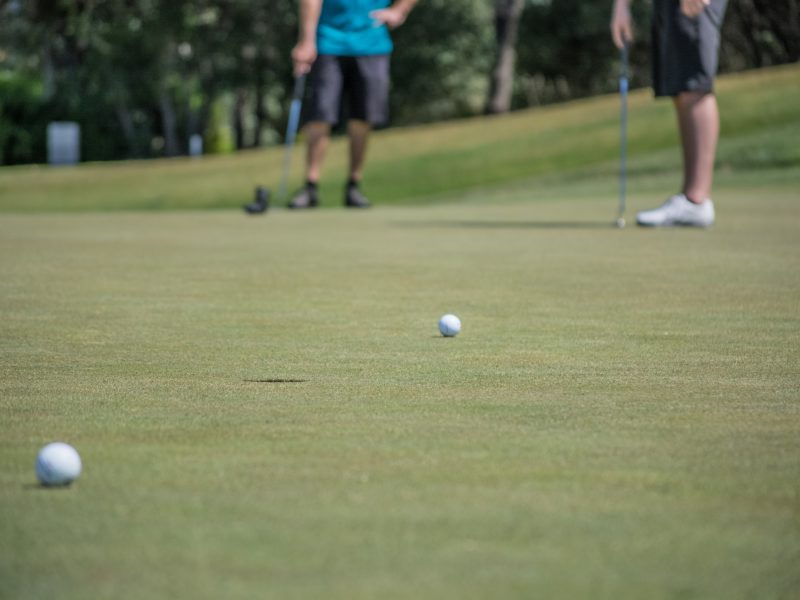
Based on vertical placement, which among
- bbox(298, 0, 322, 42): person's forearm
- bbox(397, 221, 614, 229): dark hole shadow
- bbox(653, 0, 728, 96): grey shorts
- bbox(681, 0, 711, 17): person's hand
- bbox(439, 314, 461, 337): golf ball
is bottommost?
bbox(397, 221, 614, 229): dark hole shadow

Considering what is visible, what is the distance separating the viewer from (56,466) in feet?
9.12

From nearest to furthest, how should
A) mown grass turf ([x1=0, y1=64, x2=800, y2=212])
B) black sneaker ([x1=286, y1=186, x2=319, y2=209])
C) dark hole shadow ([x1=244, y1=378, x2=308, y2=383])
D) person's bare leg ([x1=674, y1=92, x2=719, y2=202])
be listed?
dark hole shadow ([x1=244, y1=378, x2=308, y2=383]) → person's bare leg ([x1=674, y1=92, x2=719, y2=202]) → black sneaker ([x1=286, y1=186, x2=319, y2=209]) → mown grass turf ([x1=0, y1=64, x2=800, y2=212])

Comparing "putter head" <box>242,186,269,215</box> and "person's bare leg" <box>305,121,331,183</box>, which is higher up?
"person's bare leg" <box>305,121,331,183</box>

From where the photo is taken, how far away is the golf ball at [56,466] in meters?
2.78

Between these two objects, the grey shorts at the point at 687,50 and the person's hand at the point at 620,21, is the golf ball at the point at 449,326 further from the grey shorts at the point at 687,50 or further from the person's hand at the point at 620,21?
the person's hand at the point at 620,21

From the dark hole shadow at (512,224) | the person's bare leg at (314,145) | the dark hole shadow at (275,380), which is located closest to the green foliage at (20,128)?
the person's bare leg at (314,145)

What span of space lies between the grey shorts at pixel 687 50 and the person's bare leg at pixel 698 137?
0.10m

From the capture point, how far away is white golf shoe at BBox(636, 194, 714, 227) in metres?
9.91

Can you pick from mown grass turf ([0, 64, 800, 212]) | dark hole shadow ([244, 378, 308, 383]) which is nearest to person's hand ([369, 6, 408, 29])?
mown grass turf ([0, 64, 800, 212])

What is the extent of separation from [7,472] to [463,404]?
1203 mm

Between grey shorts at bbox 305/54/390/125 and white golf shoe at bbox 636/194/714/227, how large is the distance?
3.32m

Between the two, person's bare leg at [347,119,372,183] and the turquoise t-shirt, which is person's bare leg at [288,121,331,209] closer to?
person's bare leg at [347,119,372,183]

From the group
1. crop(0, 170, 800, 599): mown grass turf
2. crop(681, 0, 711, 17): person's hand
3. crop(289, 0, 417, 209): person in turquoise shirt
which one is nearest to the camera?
crop(0, 170, 800, 599): mown grass turf

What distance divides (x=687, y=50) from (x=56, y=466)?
24.7 feet
